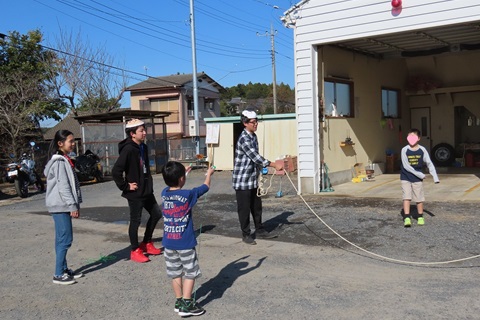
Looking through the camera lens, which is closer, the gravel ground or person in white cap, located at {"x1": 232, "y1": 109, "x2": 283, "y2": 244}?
the gravel ground

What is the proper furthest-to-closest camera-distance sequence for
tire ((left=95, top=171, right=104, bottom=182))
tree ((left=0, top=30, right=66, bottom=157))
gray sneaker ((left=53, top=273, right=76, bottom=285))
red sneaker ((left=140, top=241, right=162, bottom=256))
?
tree ((left=0, top=30, right=66, bottom=157))
tire ((left=95, top=171, right=104, bottom=182))
red sneaker ((left=140, top=241, right=162, bottom=256))
gray sneaker ((left=53, top=273, right=76, bottom=285))

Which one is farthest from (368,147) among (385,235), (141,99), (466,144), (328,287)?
(141,99)

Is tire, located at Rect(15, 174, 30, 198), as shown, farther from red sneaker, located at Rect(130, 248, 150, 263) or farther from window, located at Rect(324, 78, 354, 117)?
red sneaker, located at Rect(130, 248, 150, 263)

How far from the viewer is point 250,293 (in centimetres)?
474

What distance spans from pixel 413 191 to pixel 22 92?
674 inches

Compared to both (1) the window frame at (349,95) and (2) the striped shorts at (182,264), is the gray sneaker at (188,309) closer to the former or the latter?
(2) the striped shorts at (182,264)

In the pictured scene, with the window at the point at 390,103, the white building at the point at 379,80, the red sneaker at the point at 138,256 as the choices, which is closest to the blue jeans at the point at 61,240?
the red sneaker at the point at 138,256

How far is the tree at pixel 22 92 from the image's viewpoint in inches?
742

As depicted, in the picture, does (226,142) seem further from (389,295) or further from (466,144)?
(389,295)

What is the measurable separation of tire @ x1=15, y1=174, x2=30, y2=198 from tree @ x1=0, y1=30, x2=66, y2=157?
5248mm

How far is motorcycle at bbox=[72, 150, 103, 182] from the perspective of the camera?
16.5m

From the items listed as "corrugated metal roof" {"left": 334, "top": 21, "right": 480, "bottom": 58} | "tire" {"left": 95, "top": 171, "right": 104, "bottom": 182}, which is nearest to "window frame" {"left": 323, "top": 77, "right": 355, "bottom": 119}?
"corrugated metal roof" {"left": 334, "top": 21, "right": 480, "bottom": 58}

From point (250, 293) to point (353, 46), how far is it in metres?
10.3

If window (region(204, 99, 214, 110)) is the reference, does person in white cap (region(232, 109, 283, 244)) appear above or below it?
below
